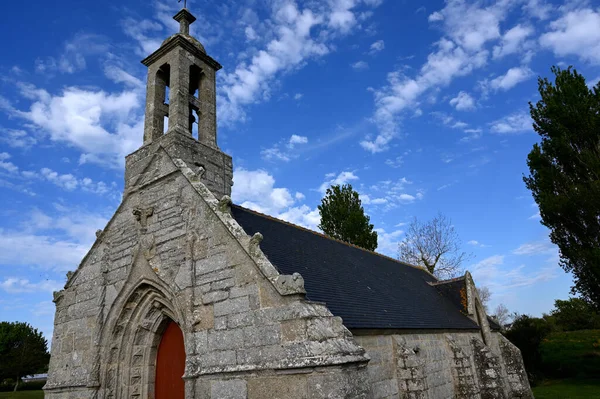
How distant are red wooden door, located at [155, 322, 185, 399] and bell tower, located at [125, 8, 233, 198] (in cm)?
300

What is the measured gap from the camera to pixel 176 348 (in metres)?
7.32

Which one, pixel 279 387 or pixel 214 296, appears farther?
pixel 214 296

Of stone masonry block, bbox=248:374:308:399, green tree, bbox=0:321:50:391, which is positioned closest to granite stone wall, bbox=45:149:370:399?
stone masonry block, bbox=248:374:308:399

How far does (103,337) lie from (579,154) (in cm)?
1879

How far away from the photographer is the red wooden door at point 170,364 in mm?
7145

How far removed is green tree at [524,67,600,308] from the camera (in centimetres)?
1603

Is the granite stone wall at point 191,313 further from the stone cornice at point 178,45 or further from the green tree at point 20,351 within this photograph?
the green tree at point 20,351

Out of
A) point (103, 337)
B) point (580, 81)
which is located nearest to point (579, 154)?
point (580, 81)

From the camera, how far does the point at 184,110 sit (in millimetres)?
8594

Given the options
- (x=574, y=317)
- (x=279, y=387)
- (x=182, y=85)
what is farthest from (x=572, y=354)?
(x=182, y=85)

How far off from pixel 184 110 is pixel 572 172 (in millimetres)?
16768

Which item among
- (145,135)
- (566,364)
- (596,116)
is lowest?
(566,364)

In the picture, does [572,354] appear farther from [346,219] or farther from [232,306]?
[232,306]

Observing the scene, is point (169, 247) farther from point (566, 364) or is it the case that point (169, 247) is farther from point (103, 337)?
point (566, 364)
